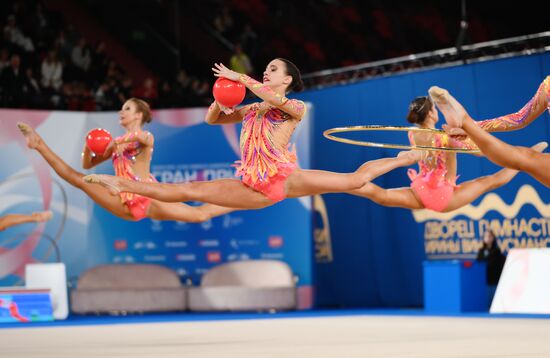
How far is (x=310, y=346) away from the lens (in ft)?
21.7

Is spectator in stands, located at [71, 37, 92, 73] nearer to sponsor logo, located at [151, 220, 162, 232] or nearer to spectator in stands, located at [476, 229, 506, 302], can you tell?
sponsor logo, located at [151, 220, 162, 232]

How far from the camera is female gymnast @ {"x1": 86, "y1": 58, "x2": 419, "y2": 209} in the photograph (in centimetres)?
666

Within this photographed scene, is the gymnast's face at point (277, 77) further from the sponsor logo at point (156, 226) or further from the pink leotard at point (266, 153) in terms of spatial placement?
the sponsor logo at point (156, 226)

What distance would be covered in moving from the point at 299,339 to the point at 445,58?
21.1ft

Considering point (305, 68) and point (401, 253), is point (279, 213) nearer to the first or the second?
point (401, 253)

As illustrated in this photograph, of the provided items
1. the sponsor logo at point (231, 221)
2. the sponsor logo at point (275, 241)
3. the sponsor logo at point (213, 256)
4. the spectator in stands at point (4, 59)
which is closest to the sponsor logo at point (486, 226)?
the sponsor logo at point (275, 241)

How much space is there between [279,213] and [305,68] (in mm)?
4871

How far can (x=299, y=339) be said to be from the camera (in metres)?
7.36

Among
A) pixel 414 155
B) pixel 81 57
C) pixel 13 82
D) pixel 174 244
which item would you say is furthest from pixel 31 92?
pixel 414 155

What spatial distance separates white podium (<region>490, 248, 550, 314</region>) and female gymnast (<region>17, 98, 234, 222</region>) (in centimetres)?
443

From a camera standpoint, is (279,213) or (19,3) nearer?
(279,213)

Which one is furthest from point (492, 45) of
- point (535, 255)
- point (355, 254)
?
point (355, 254)

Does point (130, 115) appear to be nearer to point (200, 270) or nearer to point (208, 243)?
point (208, 243)

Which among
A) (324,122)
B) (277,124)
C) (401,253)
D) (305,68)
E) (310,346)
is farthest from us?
(305,68)
